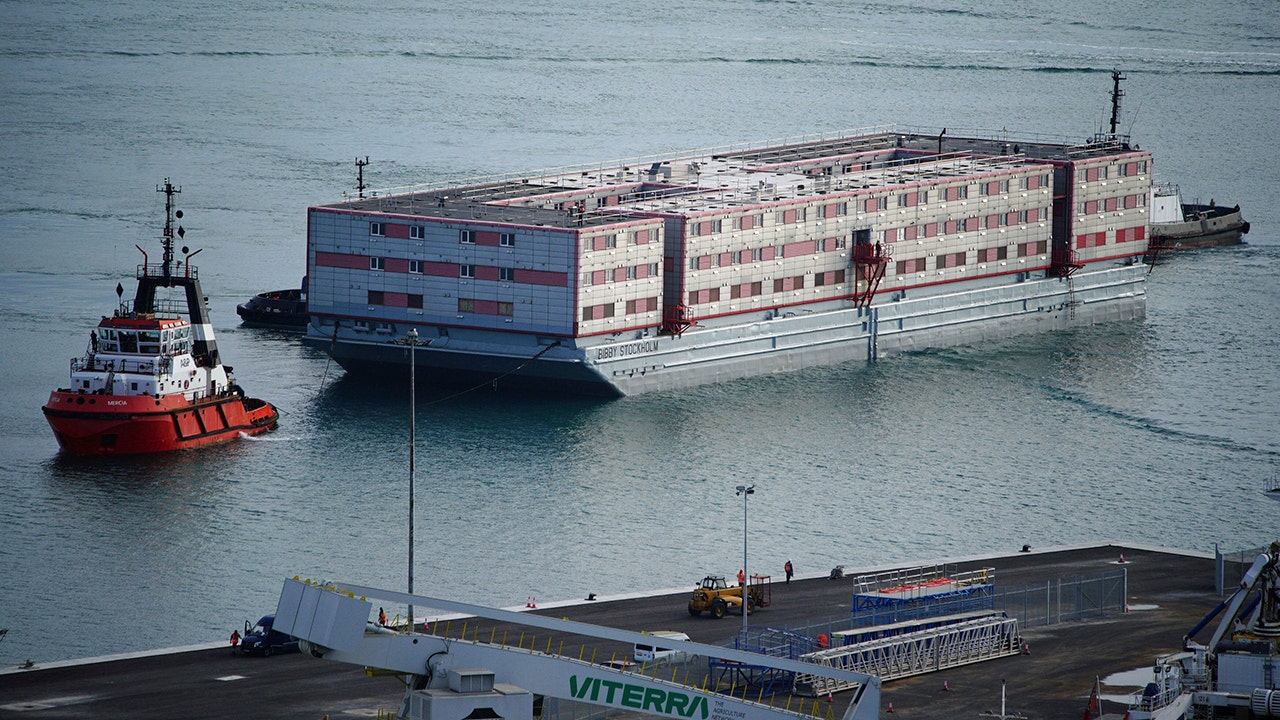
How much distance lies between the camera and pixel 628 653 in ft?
214

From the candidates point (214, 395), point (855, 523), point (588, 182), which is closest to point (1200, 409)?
point (855, 523)

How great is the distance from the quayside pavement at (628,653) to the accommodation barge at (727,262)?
1655 inches

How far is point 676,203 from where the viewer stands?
12562 cm

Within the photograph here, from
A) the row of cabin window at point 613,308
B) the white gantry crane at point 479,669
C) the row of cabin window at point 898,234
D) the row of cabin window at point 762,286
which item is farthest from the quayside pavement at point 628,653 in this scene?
→ the row of cabin window at point 898,234

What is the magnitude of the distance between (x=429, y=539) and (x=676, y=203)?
4421 centimetres

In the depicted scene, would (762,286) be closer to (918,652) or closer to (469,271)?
(469,271)

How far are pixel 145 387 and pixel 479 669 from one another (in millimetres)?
52510

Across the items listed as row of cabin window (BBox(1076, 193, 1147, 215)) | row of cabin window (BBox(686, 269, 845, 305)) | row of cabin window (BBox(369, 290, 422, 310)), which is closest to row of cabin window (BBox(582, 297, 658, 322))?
row of cabin window (BBox(686, 269, 845, 305))

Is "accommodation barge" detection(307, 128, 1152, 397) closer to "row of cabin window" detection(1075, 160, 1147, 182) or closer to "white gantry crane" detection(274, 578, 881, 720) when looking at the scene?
"row of cabin window" detection(1075, 160, 1147, 182)

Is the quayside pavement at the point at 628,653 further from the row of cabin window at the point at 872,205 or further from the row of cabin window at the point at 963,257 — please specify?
the row of cabin window at the point at 963,257

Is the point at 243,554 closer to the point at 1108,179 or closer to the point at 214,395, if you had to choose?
the point at 214,395

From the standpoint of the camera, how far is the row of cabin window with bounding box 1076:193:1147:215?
147125 millimetres

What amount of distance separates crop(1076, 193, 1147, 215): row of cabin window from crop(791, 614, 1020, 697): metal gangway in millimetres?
84290

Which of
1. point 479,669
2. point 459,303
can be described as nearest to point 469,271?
point 459,303
